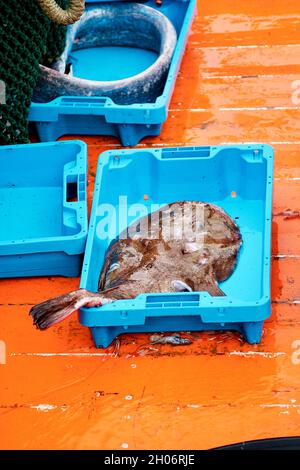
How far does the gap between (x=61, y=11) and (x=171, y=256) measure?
1487mm

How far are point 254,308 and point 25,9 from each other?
248 centimetres

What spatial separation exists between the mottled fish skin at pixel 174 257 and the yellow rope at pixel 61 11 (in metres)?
1.18

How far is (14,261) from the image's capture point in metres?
4.56

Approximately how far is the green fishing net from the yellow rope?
0.52 m

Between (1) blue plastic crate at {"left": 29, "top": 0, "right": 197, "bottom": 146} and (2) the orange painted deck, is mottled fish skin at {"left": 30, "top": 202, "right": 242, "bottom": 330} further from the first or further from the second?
(1) blue plastic crate at {"left": 29, "top": 0, "right": 197, "bottom": 146}

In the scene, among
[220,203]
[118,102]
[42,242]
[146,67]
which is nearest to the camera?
[42,242]

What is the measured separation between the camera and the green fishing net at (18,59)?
16.6 ft

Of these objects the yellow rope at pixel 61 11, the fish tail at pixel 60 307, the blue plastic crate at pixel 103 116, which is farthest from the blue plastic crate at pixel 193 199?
the yellow rope at pixel 61 11

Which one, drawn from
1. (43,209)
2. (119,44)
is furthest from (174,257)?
(119,44)

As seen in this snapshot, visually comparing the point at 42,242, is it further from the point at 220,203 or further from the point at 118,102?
the point at 118,102

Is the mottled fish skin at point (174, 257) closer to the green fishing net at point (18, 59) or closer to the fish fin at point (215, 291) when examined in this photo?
the fish fin at point (215, 291)

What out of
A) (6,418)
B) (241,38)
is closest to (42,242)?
(6,418)

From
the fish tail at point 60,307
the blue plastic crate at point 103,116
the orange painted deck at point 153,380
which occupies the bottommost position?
the orange painted deck at point 153,380

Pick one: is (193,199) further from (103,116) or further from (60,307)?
(60,307)
